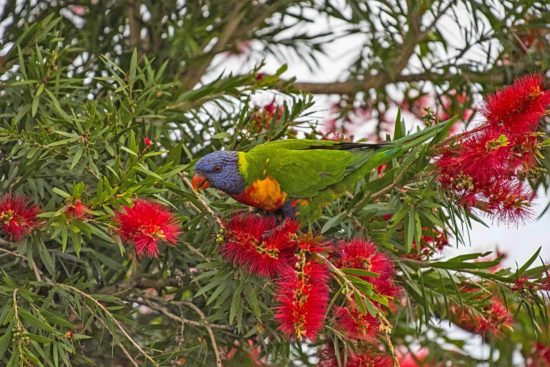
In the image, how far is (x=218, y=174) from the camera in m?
1.05

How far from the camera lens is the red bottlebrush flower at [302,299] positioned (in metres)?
0.88

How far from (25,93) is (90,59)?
22cm

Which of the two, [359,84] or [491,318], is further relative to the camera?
[359,84]

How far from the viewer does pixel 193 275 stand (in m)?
1.14

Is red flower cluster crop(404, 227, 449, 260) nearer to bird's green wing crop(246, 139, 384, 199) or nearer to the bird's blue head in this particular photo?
bird's green wing crop(246, 139, 384, 199)

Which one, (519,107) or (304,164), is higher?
(519,107)

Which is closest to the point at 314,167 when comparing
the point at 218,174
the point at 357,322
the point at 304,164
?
the point at 304,164

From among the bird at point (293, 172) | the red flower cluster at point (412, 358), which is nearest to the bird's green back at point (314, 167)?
the bird at point (293, 172)

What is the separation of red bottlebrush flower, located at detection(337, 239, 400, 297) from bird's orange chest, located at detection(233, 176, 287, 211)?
0.49 ft

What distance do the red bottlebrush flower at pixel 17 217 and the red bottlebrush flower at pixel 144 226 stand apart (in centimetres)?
12

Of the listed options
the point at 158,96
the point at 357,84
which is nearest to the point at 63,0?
the point at 158,96

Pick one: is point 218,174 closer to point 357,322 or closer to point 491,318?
point 357,322

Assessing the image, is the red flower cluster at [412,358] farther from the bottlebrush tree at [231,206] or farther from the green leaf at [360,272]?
the green leaf at [360,272]

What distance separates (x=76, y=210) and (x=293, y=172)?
31 cm
